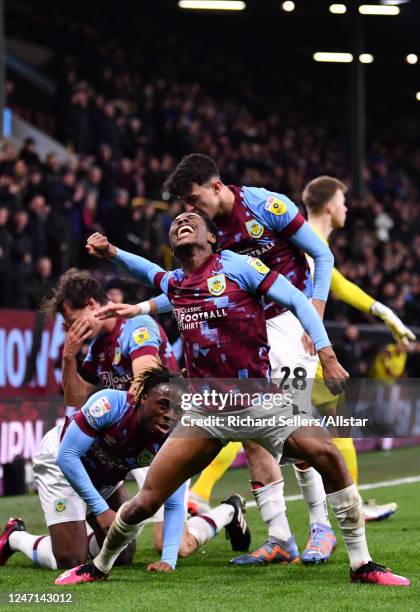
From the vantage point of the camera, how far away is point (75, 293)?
682 centimetres

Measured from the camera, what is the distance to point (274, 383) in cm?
570

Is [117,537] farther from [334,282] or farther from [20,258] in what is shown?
[20,258]

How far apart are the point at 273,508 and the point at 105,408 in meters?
1.11

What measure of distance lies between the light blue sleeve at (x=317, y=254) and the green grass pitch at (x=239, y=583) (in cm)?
144

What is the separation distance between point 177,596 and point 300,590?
0.56 metres

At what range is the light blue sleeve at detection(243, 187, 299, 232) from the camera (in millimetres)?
6500

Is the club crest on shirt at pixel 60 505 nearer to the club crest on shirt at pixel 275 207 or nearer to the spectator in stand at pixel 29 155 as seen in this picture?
the club crest on shirt at pixel 275 207

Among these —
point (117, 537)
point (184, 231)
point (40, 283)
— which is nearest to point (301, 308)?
point (184, 231)

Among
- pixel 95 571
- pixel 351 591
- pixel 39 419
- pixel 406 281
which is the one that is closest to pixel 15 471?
pixel 39 419

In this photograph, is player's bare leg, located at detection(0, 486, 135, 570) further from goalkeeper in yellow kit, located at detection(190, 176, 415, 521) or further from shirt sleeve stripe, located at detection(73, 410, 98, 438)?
goalkeeper in yellow kit, located at detection(190, 176, 415, 521)

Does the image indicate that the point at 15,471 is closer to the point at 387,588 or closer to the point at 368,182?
the point at 387,588

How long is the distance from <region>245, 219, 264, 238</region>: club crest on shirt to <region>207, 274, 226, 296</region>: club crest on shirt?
1016mm

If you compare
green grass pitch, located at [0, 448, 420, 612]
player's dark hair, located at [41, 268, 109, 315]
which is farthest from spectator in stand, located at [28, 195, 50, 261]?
player's dark hair, located at [41, 268, 109, 315]

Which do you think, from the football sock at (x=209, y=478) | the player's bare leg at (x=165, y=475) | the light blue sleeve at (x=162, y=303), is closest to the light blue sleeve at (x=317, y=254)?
the light blue sleeve at (x=162, y=303)
